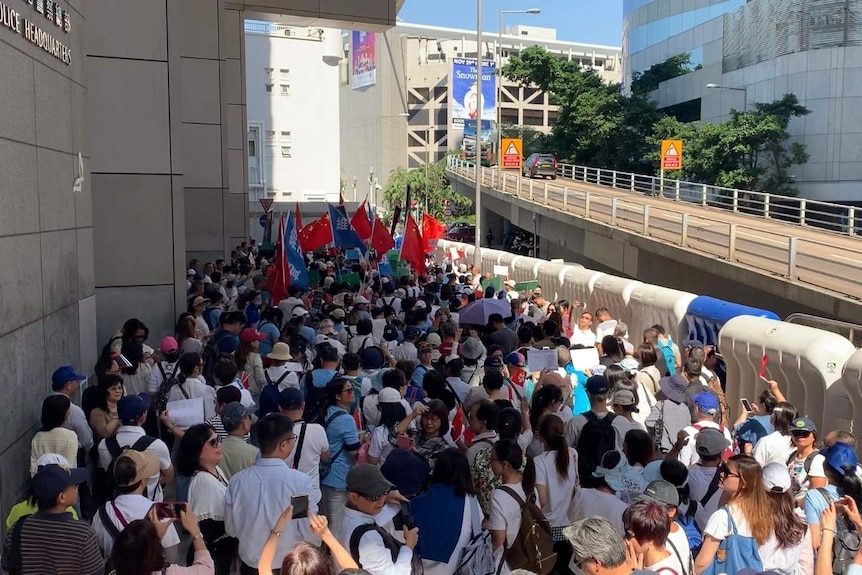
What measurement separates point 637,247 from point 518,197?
41.8ft

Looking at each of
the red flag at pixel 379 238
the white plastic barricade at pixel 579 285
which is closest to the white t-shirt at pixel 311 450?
the white plastic barricade at pixel 579 285

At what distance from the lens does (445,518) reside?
4.55 m

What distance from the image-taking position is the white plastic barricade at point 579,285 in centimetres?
1667

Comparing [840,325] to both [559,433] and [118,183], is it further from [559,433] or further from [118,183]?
[118,183]

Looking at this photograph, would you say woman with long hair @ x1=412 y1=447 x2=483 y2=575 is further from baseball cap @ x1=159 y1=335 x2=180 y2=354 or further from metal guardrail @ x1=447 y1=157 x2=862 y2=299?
metal guardrail @ x1=447 y1=157 x2=862 y2=299

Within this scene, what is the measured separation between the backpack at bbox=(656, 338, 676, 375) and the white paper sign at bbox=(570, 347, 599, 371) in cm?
153

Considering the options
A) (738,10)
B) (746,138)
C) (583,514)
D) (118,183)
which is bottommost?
(583,514)

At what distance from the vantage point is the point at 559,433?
5.54 metres

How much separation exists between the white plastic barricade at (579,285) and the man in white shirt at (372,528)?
1269 centimetres

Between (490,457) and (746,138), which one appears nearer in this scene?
(490,457)

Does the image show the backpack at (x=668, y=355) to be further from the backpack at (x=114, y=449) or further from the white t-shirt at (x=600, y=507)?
the backpack at (x=114, y=449)

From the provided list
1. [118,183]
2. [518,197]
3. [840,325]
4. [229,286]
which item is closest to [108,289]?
[118,183]

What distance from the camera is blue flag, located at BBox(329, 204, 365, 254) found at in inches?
708

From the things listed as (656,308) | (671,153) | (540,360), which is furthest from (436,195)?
(540,360)
